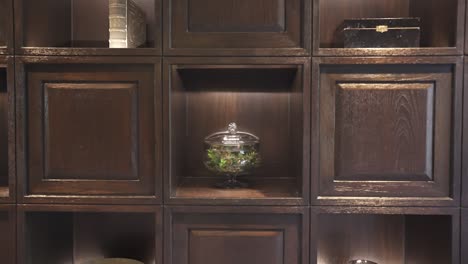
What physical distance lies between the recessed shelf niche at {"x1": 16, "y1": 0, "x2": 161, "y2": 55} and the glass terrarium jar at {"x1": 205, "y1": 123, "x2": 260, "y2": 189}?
428mm

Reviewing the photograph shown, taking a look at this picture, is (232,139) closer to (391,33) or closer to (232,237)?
(232,237)

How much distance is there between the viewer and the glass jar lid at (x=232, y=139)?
1730 mm

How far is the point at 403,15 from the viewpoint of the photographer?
183 cm

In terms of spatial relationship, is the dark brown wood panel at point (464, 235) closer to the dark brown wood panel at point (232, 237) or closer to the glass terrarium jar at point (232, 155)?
the dark brown wood panel at point (232, 237)

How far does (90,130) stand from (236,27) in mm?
593

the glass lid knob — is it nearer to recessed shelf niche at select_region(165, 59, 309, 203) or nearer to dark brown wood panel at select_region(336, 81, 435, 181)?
recessed shelf niche at select_region(165, 59, 309, 203)

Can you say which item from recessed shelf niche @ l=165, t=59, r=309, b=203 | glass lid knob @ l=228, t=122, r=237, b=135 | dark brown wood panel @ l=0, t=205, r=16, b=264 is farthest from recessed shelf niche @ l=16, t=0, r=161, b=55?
dark brown wood panel @ l=0, t=205, r=16, b=264

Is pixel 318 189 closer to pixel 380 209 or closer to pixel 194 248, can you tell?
pixel 380 209

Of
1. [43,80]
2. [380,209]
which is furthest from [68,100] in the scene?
[380,209]

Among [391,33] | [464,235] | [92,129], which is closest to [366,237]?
[464,235]

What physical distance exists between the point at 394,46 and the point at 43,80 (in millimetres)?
1175

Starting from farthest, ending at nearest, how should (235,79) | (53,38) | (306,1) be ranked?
(235,79) → (53,38) → (306,1)

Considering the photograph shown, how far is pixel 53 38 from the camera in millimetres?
1731

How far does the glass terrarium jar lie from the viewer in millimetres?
1724
